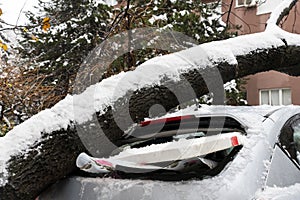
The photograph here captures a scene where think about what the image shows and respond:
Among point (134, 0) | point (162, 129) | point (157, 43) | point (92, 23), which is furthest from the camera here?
point (92, 23)

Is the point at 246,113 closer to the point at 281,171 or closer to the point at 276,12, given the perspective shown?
the point at 281,171

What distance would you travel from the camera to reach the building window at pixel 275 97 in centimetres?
1455

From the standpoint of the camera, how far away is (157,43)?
9492 mm

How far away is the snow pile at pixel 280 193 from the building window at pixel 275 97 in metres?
12.5

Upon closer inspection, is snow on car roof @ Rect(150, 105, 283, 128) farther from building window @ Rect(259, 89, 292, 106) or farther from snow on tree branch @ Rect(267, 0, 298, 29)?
building window @ Rect(259, 89, 292, 106)

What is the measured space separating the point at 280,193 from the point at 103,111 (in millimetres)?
1425

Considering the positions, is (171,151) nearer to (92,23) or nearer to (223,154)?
(223,154)

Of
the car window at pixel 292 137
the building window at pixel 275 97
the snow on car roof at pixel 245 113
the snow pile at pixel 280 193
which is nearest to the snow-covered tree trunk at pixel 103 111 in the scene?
the snow on car roof at pixel 245 113

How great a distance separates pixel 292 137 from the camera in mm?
2779

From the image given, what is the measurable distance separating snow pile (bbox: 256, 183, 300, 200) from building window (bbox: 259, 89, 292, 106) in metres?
12.5

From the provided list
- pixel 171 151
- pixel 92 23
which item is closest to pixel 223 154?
pixel 171 151

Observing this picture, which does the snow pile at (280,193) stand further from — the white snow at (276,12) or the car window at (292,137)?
the white snow at (276,12)

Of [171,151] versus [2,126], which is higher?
[171,151]

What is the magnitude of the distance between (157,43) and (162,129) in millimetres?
6480
